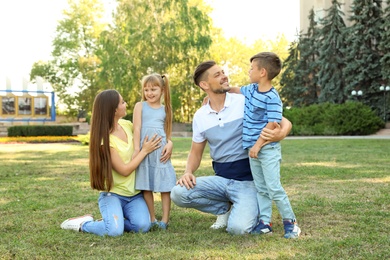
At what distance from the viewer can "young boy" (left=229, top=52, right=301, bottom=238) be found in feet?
14.6

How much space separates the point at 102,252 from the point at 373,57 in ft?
106

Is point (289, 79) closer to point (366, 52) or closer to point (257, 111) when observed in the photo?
point (366, 52)

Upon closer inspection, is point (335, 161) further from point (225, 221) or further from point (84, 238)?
point (84, 238)

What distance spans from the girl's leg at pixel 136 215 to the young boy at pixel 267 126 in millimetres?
940

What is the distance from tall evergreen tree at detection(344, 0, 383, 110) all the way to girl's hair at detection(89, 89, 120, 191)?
1191 inches

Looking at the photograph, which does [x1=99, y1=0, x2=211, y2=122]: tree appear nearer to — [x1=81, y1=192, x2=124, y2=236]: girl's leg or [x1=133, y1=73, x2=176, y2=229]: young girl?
[x1=133, y1=73, x2=176, y2=229]: young girl

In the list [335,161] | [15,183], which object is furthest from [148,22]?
[15,183]

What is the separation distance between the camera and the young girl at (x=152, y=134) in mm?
5086

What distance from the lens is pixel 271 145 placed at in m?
4.50

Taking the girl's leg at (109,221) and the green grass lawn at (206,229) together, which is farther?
the girl's leg at (109,221)

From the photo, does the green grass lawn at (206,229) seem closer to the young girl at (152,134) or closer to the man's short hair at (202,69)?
the young girl at (152,134)

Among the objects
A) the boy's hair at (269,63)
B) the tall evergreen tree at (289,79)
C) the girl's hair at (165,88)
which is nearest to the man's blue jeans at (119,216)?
the girl's hair at (165,88)

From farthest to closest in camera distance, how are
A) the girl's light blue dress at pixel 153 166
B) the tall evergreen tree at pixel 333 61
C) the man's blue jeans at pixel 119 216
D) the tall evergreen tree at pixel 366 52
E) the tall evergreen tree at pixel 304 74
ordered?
the tall evergreen tree at pixel 304 74
the tall evergreen tree at pixel 333 61
the tall evergreen tree at pixel 366 52
the girl's light blue dress at pixel 153 166
the man's blue jeans at pixel 119 216

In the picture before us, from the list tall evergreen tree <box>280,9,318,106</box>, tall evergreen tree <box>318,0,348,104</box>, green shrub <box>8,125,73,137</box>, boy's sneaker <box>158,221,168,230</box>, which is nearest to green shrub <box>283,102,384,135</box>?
tall evergreen tree <box>318,0,348,104</box>
